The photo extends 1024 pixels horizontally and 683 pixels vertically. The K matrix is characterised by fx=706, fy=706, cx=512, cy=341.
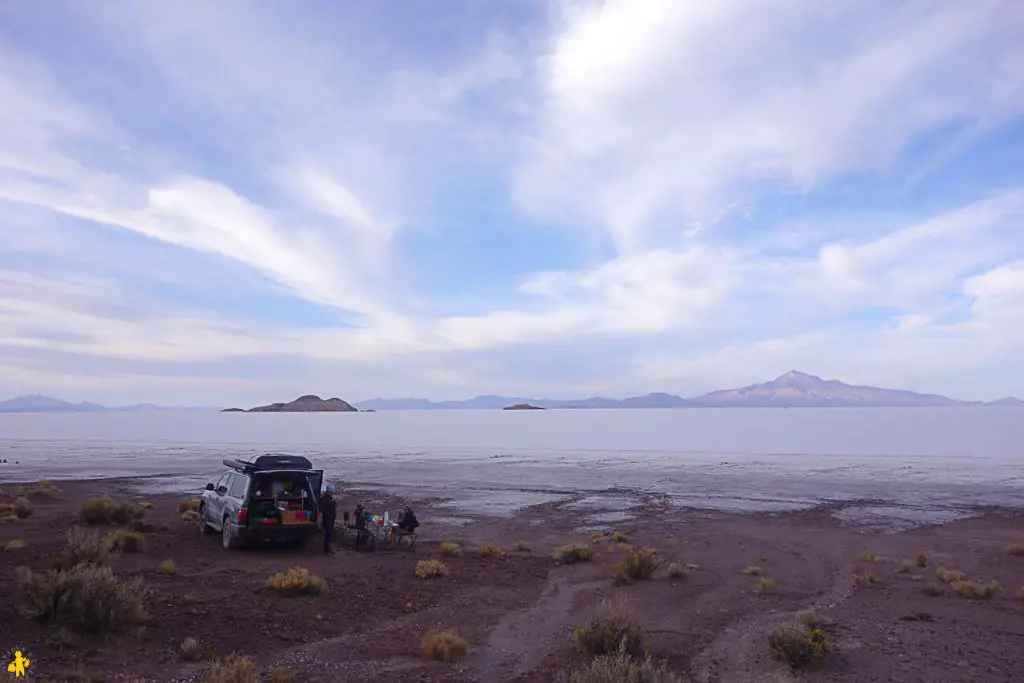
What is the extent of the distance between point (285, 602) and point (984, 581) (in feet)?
45.3

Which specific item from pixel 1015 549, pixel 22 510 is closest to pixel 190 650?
pixel 22 510

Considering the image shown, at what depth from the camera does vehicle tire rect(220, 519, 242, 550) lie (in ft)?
53.0

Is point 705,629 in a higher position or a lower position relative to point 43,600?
lower

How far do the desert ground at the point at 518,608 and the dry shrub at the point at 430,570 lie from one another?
0.34 ft

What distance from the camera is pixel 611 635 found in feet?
30.2

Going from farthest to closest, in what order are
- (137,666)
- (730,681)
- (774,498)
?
(774,498)
(730,681)
(137,666)

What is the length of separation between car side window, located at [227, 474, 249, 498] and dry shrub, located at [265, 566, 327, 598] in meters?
4.42

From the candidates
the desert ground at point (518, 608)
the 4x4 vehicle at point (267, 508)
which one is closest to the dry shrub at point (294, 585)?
the desert ground at point (518, 608)

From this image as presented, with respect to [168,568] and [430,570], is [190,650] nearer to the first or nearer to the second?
[168,568]

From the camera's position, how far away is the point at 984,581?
14570 millimetres

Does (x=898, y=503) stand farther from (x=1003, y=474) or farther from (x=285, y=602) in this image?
(x=285, y=602)

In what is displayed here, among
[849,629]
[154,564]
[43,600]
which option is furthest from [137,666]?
[849,629]

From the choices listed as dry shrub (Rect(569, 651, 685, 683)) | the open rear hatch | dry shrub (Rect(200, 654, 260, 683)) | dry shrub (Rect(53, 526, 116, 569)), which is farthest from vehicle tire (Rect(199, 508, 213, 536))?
dry shrub (Rect(569, 651, 685, 683))

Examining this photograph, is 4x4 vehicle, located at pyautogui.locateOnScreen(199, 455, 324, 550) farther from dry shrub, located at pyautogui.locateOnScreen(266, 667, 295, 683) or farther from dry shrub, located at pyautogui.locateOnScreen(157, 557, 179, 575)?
dry shrub, located at pyautogui.locateOnScreen(266, 667, 295, 683)
